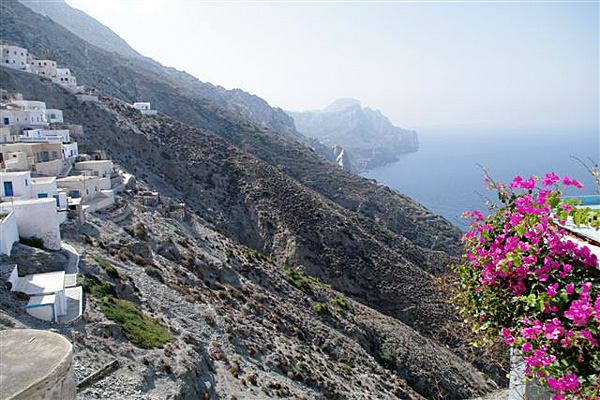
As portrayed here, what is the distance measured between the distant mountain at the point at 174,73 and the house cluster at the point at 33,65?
95.6 m

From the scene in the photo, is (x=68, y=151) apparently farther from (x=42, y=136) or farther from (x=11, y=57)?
(x=11, y=57)

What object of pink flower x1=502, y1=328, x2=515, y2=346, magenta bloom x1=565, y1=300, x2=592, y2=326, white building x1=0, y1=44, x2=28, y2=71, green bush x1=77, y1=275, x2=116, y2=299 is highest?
magenta bloom x1=565, y1=300, x2=592, y2=326

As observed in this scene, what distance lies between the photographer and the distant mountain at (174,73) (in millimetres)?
153375

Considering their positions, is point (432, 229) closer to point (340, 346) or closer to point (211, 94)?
point (340, 346)

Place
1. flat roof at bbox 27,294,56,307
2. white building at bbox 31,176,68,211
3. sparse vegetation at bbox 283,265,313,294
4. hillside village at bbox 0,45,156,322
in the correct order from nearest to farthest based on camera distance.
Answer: flat roof at bbox 27,294,56,307, hillside village at bbox 0,45,156,322, white building at bbox 31,176,68,211, sparse vegetation at bbox 283,265,313,294

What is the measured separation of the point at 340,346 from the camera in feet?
74.7

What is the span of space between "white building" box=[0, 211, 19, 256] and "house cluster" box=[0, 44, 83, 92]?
134 ft

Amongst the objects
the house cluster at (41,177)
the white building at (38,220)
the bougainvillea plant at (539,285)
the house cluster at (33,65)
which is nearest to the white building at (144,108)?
the house cluster at (33,65)

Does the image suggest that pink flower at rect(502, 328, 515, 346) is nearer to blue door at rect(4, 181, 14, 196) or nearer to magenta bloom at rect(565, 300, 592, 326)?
magenta bloom at rect(565, 300, 592, 326)

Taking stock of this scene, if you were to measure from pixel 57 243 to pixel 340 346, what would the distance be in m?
14.3

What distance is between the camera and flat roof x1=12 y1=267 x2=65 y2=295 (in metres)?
12.4

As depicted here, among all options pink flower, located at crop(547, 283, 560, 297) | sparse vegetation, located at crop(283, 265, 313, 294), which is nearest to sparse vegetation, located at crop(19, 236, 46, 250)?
sparse vegetation, located at crop(283, 265, 313, 294)

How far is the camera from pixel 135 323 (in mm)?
13414

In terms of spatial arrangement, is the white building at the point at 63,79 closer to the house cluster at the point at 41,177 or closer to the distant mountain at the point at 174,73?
the house cluster at the point at 41,177
